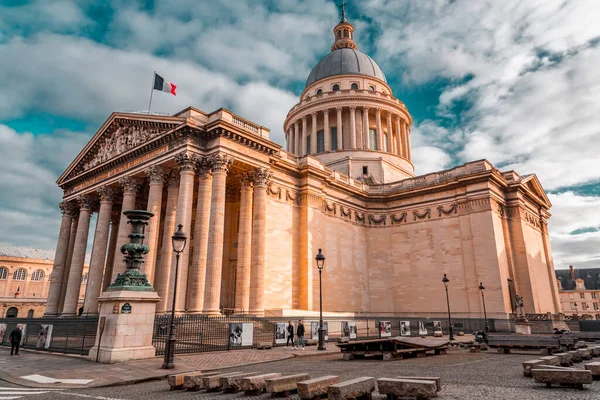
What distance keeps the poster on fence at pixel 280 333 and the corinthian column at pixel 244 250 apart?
5.27 m

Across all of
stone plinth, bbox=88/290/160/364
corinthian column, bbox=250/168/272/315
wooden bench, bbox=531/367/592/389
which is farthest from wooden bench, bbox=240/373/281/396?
corinthian column, bbox=250/168/272/315

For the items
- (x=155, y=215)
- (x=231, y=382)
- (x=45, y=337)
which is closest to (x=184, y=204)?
(x=155, y=215)

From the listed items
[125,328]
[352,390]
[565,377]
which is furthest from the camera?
[125,328]

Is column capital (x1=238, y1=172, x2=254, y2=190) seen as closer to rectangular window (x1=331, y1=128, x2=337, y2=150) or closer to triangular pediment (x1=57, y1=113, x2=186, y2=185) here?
triangular pediment (x1=57, y1=113, x2=186, y2=185)

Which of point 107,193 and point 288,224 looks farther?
point 288,224

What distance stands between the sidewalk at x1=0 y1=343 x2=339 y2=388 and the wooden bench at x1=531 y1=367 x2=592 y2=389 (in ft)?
31.5

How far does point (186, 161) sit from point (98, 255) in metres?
12.3

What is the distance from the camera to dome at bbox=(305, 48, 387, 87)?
55.2 metres

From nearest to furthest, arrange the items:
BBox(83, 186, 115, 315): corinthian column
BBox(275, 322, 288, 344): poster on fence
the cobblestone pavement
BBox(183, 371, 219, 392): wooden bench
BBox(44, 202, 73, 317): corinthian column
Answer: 1. the cobblestone pavement
2. BBox(183, 371, 219, 392): wooden bench
3. BBox(275, 322, 288, 344): poster on fence
4. BBox(83, 186, 115, 315): corinthian column
5. BBox(44, 202, 73, 317): corinthian column

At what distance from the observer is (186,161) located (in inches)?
1003

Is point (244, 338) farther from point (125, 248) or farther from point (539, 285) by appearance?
point (539, 285)

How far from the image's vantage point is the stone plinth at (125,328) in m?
14.3

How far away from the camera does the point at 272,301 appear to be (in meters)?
29.2

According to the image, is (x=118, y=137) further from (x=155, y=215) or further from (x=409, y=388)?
(x=409, y=388)
